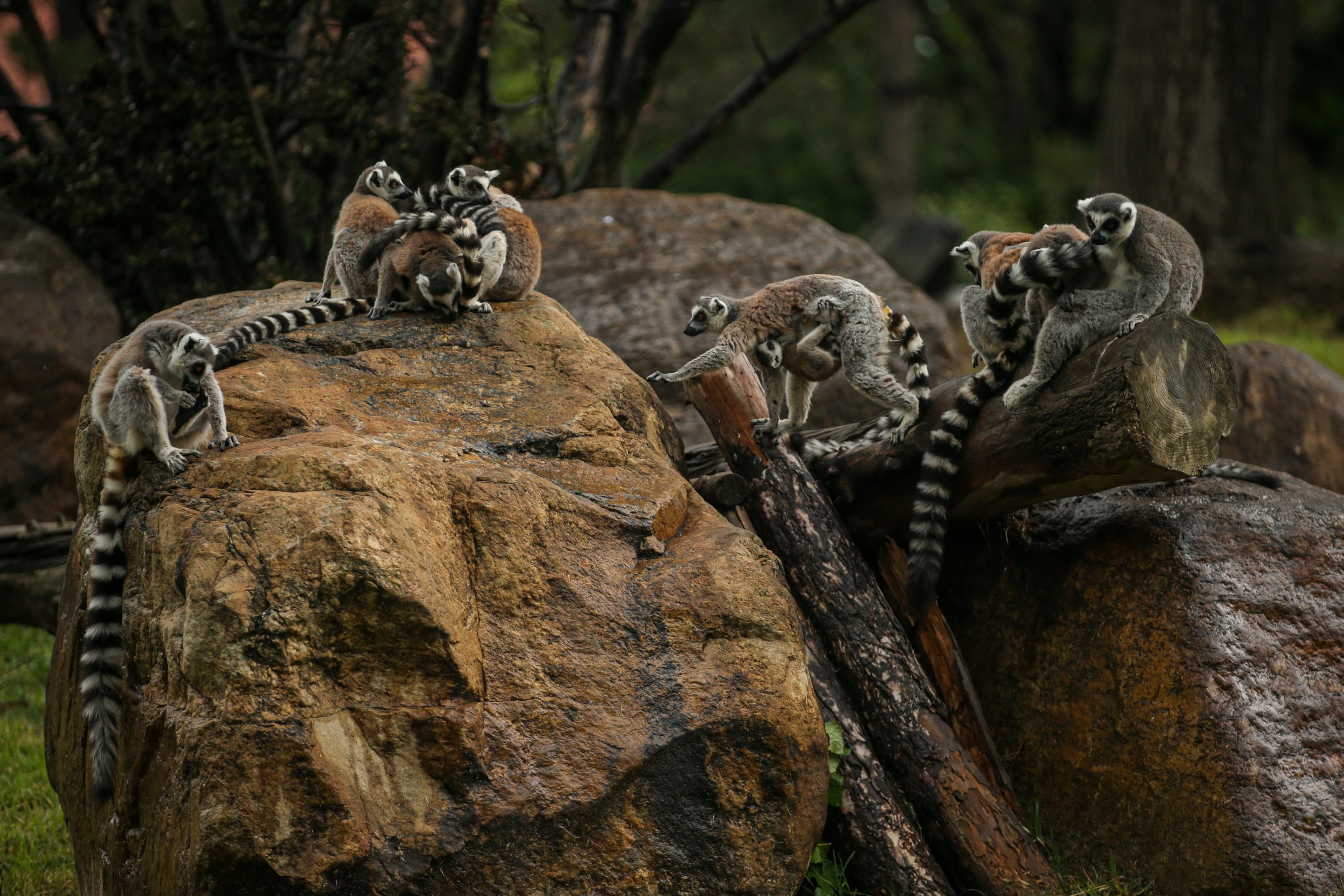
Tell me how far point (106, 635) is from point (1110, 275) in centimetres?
437

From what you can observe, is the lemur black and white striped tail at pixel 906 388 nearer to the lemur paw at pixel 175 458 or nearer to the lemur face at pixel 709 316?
the lemur face at pixel 709 316

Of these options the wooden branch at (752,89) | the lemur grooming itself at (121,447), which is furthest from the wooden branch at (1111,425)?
the wooden branch at (752,89)

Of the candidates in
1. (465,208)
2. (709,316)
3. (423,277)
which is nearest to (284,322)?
(423,277)

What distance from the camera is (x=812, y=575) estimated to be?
16.7 ft

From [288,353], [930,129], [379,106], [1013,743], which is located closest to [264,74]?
[379,106]

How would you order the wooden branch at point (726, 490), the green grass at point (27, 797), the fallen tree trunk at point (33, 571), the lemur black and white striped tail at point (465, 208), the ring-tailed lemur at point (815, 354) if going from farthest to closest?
the fallen tree trunk at point (33, 571) → the lemur black and white striped tail at point (465, 208) → the ring-tailed lemur at point (815, 354) → the green grass at point (27, 797) → the wooden branch at point (726, 490)

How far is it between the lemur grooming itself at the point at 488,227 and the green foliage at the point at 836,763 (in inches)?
107

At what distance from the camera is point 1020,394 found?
15.6 ft

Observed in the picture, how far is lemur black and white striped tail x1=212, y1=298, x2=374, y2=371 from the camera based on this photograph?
4.90m

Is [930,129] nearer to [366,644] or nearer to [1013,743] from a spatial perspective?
[1013,743]

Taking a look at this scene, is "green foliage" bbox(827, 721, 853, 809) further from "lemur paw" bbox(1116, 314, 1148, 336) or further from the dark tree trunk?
the dark tree trunk

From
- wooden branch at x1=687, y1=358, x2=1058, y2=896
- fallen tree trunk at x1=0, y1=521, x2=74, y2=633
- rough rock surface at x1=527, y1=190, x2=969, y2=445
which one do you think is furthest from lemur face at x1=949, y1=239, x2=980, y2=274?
fallen tree trunk at x1=0, y1=521, x2=74, y2=633

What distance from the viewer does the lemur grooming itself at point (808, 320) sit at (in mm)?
5484

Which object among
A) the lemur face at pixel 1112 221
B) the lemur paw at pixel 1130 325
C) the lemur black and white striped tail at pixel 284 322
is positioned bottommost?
the lemur black and white striped tail at pixel 284 322
